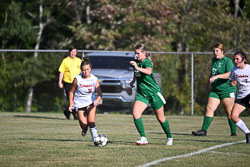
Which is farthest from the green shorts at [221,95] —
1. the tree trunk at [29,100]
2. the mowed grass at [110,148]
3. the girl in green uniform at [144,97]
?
the tree trunk at [29,100]

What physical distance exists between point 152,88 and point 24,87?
1381 centimetres

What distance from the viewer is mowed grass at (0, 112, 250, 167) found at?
7832mm

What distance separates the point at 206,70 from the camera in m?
22.7

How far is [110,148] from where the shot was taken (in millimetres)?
9422

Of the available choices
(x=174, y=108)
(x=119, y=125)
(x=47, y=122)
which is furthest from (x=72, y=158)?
(x=174, y=108)

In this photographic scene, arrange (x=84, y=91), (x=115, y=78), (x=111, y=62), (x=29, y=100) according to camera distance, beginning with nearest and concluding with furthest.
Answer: (x=84, y=91) < (x=115, y=78) < (x=111, y=62) < (x=29, y=100)

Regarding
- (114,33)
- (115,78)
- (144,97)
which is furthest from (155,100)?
(114,33)

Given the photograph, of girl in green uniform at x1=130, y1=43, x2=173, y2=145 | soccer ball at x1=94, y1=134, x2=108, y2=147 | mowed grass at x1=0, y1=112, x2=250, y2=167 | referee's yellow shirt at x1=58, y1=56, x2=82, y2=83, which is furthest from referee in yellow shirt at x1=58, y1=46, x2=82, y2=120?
soccer ball at x1=94, y1=134, x2=108, y2=147

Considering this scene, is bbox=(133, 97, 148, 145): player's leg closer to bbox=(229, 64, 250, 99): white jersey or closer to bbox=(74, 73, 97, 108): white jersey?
bbox=(74, 73, 97, 108): white jersey

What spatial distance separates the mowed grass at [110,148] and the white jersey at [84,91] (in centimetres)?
72

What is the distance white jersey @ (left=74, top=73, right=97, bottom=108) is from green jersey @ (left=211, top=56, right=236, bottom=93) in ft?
9.93

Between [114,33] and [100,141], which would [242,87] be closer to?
[100,141]

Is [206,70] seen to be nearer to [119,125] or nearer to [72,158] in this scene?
[119,125]

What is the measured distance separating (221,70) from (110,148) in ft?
11.7
